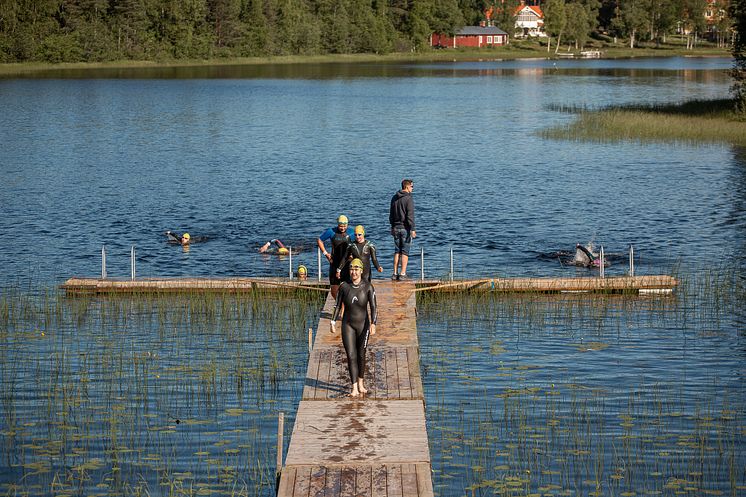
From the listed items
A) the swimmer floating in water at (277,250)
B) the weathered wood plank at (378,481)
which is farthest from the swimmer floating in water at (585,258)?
the weathered wood plank at (378,481)

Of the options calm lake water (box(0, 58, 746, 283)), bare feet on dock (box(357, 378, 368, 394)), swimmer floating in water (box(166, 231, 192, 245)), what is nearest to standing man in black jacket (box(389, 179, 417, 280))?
calm lake water (box(0, 58, 746, 283))

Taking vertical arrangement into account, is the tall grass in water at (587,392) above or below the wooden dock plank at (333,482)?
below

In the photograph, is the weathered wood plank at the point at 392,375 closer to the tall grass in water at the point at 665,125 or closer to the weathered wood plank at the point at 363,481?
the weathered wood plank at the point at 363,481

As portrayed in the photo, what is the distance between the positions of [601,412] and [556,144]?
5212 cm

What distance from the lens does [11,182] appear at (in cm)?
5638

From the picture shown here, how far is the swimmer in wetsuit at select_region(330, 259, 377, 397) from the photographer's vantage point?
1925 centimetres

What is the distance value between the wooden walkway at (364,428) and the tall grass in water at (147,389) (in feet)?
3.34

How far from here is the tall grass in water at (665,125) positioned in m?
67.6

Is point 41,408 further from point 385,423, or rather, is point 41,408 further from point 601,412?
point 601,412

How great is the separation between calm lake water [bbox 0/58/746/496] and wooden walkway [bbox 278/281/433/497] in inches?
37.0

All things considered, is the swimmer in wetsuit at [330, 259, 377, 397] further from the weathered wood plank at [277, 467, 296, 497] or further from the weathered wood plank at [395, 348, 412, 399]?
the weathered wood plank at [277, 467, 296, 497]

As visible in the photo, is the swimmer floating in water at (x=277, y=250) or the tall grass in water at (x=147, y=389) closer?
the tall grass in water at (x=147, y=389)

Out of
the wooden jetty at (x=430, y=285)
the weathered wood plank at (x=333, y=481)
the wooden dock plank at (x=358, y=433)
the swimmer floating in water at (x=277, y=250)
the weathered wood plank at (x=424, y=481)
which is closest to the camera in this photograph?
the weathered wood plank at (x=424, y=481)

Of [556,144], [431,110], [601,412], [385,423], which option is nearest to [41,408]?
[385,423]
